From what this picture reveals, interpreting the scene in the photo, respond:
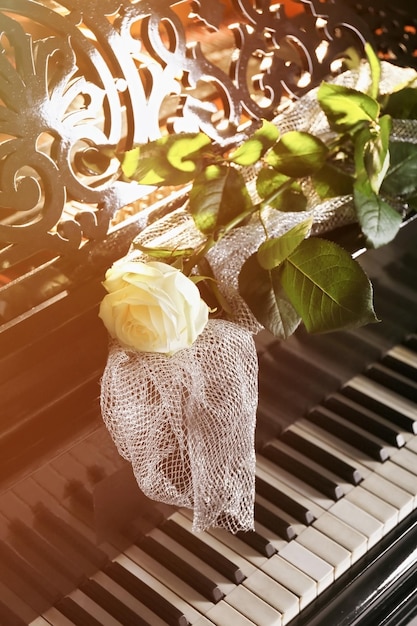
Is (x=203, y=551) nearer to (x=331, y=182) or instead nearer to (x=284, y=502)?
(x=284, y=502)

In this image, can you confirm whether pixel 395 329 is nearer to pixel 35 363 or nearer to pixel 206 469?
pixel 206 469

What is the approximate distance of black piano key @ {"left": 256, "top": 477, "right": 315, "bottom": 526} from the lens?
1441 mm

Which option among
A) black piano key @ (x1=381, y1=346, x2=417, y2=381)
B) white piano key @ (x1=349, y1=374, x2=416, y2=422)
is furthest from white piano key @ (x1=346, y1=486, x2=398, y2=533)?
black piano key @ (x1=381, y1=346, x2=417, y2=381)

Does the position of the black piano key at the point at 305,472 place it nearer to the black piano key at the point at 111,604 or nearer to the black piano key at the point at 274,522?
the black piano key at the point at 274,522

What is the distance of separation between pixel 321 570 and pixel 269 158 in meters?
0.67

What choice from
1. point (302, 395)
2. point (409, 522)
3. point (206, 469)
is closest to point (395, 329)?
point (302, 395)

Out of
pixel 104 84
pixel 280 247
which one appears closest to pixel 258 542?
pixel 280 247

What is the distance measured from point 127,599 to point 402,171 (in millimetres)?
826

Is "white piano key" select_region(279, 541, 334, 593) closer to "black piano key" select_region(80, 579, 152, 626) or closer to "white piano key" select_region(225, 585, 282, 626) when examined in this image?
"white piano key" select_region(225, 585, 282, 626)

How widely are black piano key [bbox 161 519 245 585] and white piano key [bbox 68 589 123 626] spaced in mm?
178

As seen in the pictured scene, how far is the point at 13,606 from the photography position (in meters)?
1.23

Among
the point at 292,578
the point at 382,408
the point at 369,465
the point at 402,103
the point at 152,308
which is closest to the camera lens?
the point at 152,308

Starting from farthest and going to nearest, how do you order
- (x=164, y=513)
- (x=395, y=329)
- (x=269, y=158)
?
(x=395, y=329)
(x=164, y=513)
(x=269, y=158)

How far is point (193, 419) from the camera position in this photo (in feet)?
3.70
